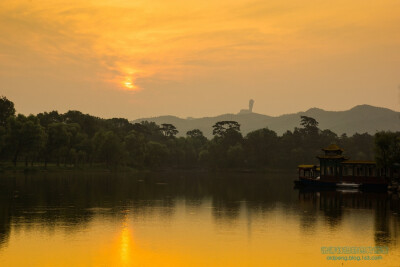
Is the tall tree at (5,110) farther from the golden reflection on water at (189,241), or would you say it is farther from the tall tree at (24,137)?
the golden reflection on water at (189,241)

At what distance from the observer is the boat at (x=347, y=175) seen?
105938 millimetres

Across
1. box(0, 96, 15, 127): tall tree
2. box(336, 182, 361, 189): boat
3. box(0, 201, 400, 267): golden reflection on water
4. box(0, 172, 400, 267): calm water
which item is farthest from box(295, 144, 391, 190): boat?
box(0, 96, 15, 127): tall tree

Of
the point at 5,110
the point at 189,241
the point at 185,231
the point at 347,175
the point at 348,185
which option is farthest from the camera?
the point at 5,110

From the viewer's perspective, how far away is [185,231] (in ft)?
153

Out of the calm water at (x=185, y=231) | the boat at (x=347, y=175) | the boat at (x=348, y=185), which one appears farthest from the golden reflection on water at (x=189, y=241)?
the boat at (x=347, y=175)

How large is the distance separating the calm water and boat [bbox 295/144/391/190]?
33.2 metres

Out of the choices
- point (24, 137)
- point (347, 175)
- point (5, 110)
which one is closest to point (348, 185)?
point (347, 175)

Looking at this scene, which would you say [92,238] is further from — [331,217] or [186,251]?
[331,217]

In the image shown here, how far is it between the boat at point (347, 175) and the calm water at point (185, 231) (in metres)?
33.2

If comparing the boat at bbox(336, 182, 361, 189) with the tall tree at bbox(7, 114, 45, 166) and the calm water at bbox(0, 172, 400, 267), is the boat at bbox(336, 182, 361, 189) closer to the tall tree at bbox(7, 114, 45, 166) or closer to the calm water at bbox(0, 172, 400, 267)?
the calm water at bbox(0, 172, 400, 267)

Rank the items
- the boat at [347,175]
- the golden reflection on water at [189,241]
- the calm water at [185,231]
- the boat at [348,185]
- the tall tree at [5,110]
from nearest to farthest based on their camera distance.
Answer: the golden reflection on water at [189,241] → the calm water at [185,231] → the boat at [347,175] → the boat at [348,185] → the tall tree at [5,110]

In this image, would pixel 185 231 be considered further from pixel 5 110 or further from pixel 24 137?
pixel 5 110

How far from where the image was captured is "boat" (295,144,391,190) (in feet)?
348

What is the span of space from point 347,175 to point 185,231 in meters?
75.9
